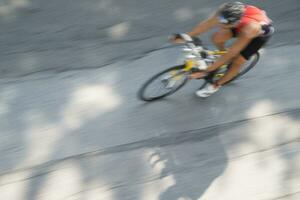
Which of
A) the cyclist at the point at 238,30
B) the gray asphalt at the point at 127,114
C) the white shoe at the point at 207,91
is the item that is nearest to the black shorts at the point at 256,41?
the cyclist at the point at 238,30

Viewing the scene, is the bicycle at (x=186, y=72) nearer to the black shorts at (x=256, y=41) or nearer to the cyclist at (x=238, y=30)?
the cyclist at (x=238, y=30)

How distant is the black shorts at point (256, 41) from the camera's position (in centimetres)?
522

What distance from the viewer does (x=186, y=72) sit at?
5703 millimetres

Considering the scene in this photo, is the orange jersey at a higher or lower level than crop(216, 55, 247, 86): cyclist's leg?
higher

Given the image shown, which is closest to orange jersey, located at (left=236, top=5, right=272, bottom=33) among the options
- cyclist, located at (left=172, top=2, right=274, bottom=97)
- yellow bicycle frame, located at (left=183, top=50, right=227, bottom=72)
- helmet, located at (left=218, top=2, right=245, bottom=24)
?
cyclist, located at (left=172, top=2, right=274, bottom=97)

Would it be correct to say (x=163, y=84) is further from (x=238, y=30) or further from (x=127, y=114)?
(x=238, y=30)

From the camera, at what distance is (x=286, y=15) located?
741 cm

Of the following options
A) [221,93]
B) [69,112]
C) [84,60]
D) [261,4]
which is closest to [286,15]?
[261,4]

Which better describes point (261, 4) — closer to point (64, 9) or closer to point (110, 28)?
point (110, 28)

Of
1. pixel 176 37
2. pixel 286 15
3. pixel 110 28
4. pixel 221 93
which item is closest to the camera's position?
pixel 176 37

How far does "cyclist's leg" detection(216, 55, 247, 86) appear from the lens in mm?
5625

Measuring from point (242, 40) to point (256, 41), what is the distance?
1.12 feet

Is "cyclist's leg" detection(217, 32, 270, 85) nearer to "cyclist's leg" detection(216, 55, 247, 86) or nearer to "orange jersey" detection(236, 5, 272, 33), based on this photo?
"cyclist's leg" detection(216, 55, 247, 86)

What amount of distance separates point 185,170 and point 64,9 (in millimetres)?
3233
